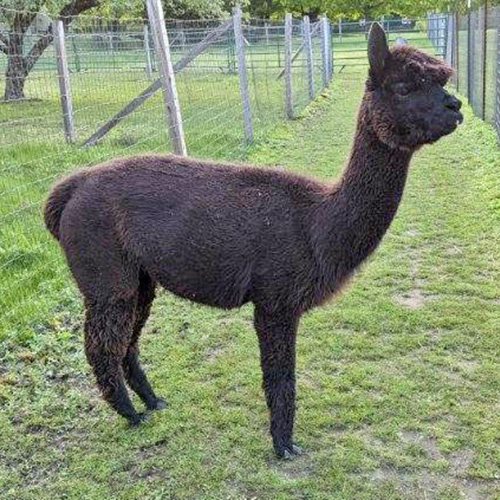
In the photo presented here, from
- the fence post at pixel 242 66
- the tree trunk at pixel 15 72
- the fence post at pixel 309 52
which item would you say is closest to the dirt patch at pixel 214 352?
the tree trunk at pixel 15 72

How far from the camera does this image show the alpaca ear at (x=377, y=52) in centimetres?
273

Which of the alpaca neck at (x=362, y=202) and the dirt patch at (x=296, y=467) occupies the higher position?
the alpaca neck at (x=362, y=202)

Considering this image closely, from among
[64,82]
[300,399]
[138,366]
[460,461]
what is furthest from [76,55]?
[460,461]

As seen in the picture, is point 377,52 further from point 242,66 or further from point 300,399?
point 242,66

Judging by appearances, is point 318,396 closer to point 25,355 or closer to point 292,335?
point 292,335

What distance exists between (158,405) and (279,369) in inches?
36.6

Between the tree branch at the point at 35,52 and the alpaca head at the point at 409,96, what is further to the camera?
the tree branch at the point at 35,52

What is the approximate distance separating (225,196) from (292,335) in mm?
749

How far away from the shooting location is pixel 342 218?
3053mm

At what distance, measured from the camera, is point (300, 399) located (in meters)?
3.75

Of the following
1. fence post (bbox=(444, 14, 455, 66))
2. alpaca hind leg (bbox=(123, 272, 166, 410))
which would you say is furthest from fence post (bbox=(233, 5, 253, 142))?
fence post (bbox=(444, 14, 455, 66))

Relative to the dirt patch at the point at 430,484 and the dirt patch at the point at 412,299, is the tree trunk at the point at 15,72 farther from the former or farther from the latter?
the dirt patch at the point at 430,484

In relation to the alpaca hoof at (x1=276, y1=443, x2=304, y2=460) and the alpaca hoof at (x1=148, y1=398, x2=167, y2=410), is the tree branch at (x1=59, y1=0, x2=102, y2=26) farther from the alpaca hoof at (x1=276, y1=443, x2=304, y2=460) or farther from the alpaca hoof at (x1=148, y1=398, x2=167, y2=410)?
the alpaca hoof at (x1=276, y1=443, x2=304, y2=460)

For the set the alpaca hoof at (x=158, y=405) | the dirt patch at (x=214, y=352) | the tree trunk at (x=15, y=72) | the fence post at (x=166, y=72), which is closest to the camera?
the alpaca hoof at (x=158, y=405)
